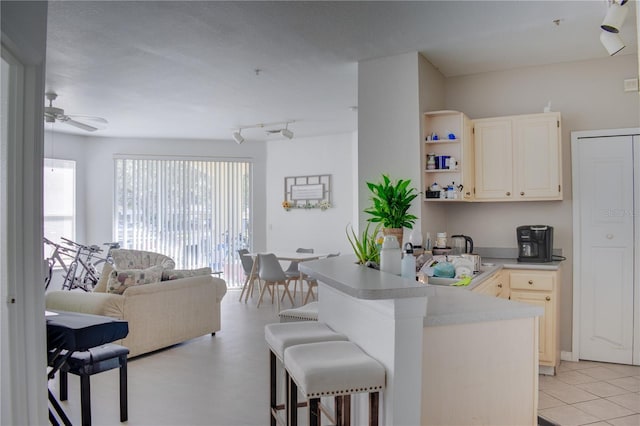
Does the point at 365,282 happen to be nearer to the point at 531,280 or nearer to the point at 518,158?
the point at 531,280

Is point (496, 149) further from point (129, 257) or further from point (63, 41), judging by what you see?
point (129, 257)

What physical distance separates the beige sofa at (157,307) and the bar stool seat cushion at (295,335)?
7.71ft

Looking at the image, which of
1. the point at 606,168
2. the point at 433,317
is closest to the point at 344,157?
the point at 606,168

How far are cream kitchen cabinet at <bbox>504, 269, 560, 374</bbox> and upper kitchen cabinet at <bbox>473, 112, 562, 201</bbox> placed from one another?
29.3 inches

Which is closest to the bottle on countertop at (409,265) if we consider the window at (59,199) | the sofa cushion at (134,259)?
the sofa cushion at (134,259)

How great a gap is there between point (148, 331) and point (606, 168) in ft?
14.7

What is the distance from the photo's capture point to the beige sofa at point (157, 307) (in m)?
4.32

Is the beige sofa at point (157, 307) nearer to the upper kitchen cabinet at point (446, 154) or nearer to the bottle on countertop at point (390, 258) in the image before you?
the upper kitchen cabinet at point (446, 154)

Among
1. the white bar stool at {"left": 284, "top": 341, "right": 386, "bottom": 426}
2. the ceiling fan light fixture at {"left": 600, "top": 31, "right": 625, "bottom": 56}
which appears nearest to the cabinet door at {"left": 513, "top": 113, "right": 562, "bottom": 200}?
the ceiling fan light fixture at {"left": 600, "top": 31, "right": 625, "bottom": 56}

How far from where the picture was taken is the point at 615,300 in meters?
4.26

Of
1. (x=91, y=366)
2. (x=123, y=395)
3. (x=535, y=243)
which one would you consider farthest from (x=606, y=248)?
(x=91, y=366)

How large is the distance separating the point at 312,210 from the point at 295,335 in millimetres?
5879

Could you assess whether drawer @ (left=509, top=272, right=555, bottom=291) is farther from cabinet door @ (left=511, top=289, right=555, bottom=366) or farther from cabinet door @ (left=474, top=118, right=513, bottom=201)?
cabinet door @ (left=474, top=118, right=513, bottom=201)

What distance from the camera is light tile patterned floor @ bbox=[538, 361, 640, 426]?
3.12 meters
